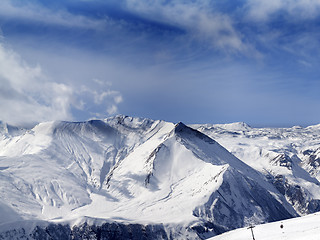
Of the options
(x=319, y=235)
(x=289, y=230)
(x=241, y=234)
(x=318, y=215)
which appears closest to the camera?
(x=319, y=235)

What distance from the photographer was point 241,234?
122m

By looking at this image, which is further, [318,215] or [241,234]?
[241,234]

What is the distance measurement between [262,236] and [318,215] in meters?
22.2

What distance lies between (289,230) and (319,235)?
970 inches

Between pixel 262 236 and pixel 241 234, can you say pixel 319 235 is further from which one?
pixel 241 234

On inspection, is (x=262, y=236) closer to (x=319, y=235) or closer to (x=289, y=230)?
(x=289, y=230)

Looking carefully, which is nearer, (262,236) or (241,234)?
(262,236)

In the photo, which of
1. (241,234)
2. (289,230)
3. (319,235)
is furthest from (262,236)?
(319,235)

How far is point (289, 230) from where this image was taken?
10162 cm

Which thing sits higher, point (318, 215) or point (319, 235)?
point (318, 215)

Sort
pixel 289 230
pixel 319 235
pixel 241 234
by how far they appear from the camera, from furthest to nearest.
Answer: pixel 241 234 → pixel 289 230 → pixel 319 235

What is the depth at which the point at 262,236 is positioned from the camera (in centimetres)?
10412

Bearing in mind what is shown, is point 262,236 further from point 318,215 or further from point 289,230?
point 318,215

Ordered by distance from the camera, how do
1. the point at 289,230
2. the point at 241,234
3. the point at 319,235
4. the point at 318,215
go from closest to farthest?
the point at 319,235
the point at 289,230
the point at 318,215
the point at 241,234
